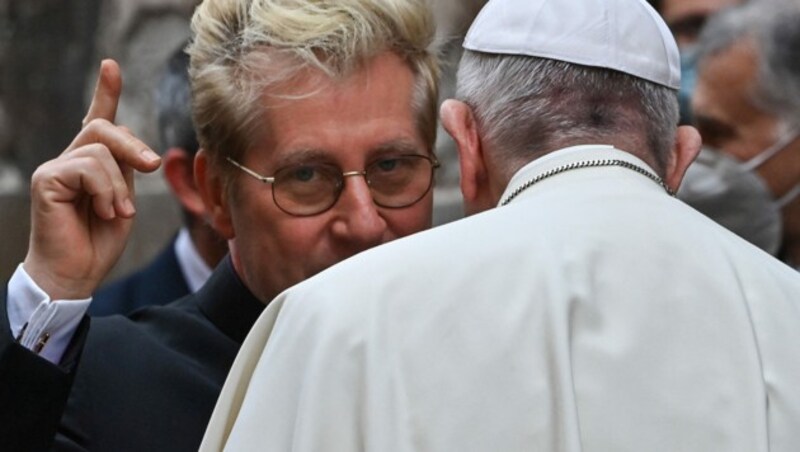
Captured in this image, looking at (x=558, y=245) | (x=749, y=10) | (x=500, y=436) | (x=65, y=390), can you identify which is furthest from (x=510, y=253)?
(x=749, y=10)

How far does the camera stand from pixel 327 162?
3562 mm

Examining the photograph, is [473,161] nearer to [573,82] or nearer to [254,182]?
[573,82]

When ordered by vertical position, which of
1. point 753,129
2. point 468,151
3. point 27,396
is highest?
point 468,151

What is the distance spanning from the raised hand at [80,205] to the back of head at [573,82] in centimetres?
61

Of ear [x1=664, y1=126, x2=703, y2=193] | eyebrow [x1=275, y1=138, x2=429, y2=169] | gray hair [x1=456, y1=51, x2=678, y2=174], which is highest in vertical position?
gray hair [x1=456, y1=51, x2=678, y2=174]

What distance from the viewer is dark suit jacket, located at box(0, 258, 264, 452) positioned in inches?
126

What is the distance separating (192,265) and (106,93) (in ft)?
6.50

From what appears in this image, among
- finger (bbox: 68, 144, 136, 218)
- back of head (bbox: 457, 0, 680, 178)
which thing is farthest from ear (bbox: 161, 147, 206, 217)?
back of head (bbox: 457, 0, 680, 178)

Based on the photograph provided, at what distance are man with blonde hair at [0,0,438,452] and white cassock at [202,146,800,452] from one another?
76 centimetres

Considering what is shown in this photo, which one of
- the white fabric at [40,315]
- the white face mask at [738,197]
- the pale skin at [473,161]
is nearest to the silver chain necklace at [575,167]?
the pale skin at [473,161]

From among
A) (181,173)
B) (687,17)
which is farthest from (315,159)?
(687,17)

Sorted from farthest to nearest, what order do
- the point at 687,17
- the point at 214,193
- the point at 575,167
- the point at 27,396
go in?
the point at 687,17, the point at 214,193, the point at 27,396, the point at 575,167

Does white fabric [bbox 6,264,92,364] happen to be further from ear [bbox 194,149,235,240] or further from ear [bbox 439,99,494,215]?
ear [bbox 439,99,494,215]

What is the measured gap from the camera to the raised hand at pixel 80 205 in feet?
10.7
